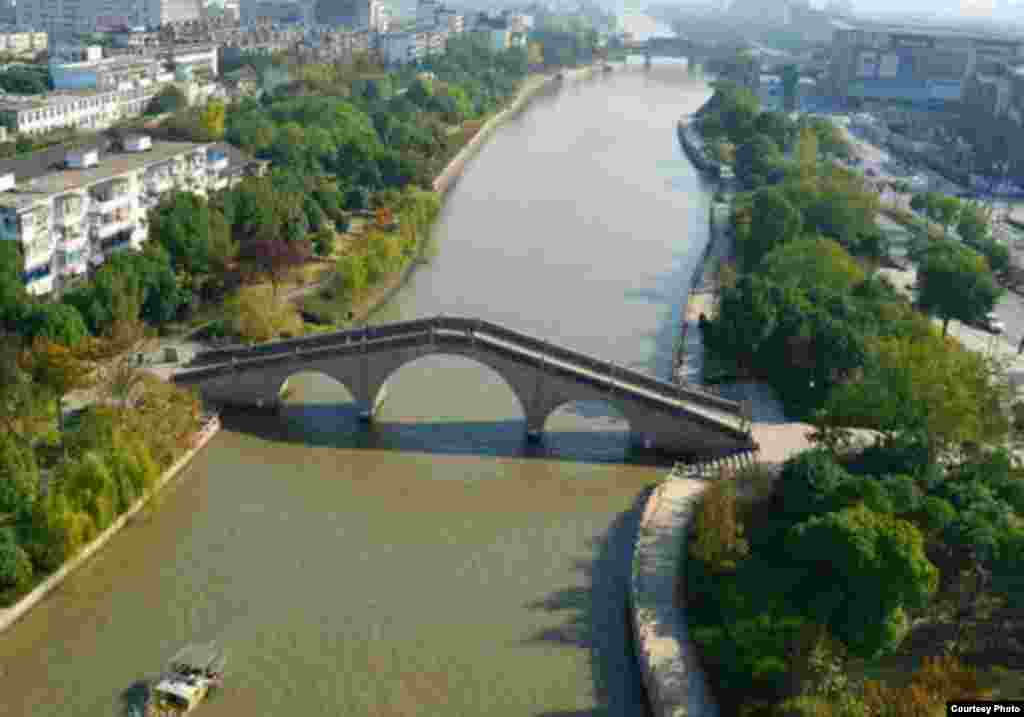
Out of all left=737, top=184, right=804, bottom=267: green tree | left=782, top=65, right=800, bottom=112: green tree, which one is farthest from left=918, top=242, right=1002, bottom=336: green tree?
left=782, top=65, right=800, bottom=112: green tree

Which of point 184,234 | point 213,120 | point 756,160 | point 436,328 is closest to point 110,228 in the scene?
point 184,234

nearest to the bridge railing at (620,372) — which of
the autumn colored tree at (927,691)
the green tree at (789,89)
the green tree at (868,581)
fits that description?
the green tree at (868,581)


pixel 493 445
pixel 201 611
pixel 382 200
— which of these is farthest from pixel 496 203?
pixel 201 611

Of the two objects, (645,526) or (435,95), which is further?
(435,95)

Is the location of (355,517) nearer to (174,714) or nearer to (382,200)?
(174,714)

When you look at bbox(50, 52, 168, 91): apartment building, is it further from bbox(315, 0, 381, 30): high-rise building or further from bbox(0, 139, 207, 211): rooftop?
bbox(315, 0, 381, 30): high-rise building

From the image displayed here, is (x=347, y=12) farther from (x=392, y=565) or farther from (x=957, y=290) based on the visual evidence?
(x=392, y=565)

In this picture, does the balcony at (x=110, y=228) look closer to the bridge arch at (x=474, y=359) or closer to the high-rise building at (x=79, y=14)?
the bridge arch at (x=474, y=359)
